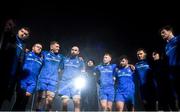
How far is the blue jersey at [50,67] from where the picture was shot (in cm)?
678

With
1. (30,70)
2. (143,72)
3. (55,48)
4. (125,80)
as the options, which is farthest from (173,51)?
(30,70)

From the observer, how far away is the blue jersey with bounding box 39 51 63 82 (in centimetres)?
678

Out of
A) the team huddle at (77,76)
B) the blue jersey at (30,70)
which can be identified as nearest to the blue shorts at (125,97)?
the team huddle at (77,76)

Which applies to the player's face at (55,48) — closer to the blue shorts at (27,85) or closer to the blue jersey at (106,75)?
the blue shorts at (27,85)

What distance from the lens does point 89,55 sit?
38.0 ft

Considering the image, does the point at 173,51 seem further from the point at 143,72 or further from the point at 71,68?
the point at 71,68

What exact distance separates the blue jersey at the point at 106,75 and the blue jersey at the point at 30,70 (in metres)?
1.95

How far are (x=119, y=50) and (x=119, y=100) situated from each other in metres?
4.65

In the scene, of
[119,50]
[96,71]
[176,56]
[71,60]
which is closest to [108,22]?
[119,50]

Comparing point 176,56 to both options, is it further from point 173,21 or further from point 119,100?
point 173,21

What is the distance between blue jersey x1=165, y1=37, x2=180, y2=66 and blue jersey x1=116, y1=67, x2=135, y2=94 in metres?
1.74

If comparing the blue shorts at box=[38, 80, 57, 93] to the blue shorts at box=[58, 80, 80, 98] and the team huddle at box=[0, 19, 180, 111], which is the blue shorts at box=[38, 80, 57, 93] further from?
the blue shorts at box=[58, 80, 80, 98]

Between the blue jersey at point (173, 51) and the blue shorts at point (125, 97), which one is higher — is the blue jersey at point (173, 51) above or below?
above

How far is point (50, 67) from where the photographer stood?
22.7 ft
